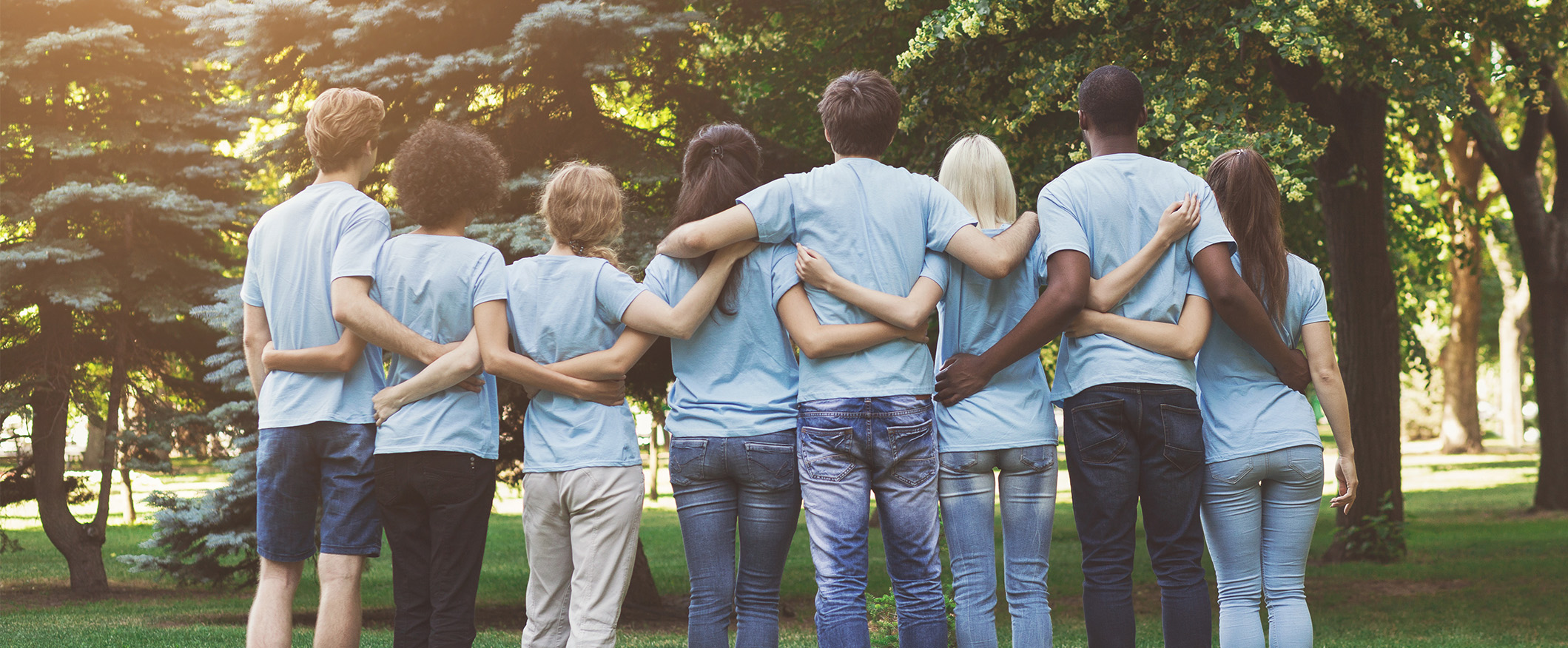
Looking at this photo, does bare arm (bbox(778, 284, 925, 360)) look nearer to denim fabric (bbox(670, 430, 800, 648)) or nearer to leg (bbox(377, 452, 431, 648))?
denim fabric (bbox(670, 430, 800, 648))

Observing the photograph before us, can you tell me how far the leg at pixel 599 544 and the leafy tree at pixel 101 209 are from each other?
32.7 feet

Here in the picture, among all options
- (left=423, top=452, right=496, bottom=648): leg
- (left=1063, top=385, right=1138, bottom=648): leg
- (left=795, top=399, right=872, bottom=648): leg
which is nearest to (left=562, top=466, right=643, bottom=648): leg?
(left=423, top=452, right=496, bottom=648): leg

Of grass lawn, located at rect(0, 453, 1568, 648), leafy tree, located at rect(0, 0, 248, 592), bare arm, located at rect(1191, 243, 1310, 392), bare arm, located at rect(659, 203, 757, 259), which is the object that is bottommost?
grass lawn, located at rect(0, 453, 1568, 648)

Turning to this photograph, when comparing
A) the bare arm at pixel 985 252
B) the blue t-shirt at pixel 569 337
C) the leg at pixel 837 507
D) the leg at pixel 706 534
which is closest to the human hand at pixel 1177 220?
the bare arm at pixel 985 252

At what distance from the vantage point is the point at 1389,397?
11.9 meters

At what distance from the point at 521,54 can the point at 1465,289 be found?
30.4 metres

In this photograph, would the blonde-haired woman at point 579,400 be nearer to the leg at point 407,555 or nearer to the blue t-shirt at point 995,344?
the leg at point 407,555

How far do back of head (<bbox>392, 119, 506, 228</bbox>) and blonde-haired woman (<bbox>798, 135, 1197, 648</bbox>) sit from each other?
1118 mm

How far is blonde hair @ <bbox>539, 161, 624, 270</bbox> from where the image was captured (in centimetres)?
354

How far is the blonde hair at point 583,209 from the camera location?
3.54 metres

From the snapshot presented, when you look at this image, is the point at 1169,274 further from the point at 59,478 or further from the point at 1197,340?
the point at 59,478

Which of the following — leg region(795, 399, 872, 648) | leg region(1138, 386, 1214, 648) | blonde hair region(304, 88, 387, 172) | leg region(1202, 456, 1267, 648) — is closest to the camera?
leg region(795, 399, 872, 648)

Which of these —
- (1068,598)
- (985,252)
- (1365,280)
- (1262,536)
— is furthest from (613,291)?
(1365,280)

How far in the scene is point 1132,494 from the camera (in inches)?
130
